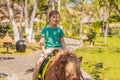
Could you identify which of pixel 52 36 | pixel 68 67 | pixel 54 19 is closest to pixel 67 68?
pixel 68 67

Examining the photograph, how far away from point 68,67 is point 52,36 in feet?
6.05

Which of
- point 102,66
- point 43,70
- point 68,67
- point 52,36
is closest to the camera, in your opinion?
point 68,67

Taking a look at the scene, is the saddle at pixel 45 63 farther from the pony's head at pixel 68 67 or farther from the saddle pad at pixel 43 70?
the pony's head at pixel 68 67

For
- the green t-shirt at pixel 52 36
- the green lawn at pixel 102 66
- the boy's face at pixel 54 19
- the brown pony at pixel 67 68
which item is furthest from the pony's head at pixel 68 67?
the green lawn at pixel 102 66

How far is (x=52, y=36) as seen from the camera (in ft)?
19.5

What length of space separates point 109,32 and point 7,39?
43.4 metres

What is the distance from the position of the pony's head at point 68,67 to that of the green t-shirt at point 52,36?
4.71 feet

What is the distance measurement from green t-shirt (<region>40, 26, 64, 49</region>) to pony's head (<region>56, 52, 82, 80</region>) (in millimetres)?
1436

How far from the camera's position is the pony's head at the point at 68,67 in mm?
4109

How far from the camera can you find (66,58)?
4340mm

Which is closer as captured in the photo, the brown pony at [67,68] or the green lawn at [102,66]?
the brown pony at [67,68]

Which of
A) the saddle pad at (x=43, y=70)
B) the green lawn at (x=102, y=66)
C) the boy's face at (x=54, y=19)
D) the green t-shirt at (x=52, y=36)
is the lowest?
the green lawn at (x=102, y=66)

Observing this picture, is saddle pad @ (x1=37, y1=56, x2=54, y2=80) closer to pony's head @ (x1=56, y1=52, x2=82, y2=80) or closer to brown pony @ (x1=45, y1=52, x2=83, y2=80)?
brown pony @ (x1=45, y1=52, x2=83, y2=80)

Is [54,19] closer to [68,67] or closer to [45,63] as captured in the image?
[45,63]
